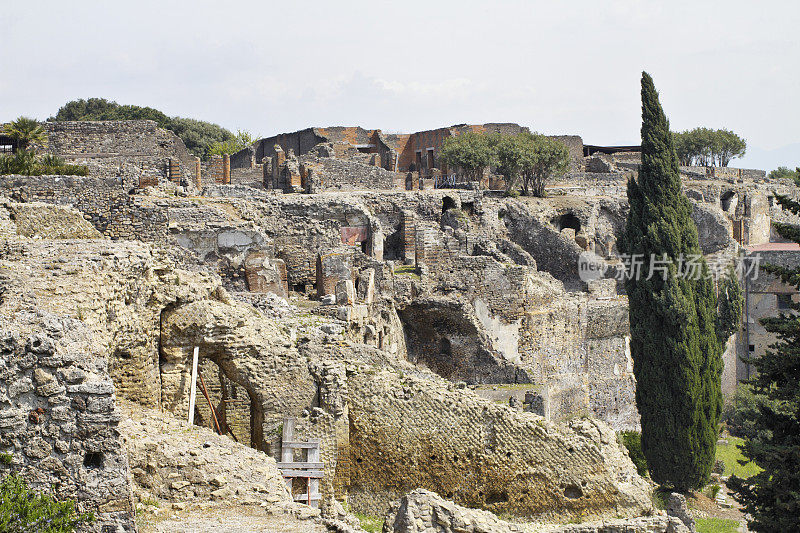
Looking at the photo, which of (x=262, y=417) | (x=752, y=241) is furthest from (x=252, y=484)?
(x=752, y=241)

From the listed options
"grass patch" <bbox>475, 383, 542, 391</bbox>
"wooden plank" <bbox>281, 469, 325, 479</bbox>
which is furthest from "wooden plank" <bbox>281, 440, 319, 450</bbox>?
"grass patch" <bbox>475, 383, 542, 391</bbox>

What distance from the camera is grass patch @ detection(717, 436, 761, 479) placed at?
28186 millimetres

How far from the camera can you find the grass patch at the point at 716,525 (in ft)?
75.4

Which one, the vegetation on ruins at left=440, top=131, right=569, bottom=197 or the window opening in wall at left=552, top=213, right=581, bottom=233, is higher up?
the vegetation on ruins at left=440, top=131, right=569, bottom=197

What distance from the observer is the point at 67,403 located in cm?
857

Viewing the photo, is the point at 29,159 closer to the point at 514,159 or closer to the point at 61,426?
the point at 61,426

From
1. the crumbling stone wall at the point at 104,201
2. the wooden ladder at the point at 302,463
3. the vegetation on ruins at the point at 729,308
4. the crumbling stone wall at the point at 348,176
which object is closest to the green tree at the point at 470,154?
the crumbling stone wall at the point at 348,176

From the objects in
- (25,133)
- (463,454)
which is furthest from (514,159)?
(463,454)

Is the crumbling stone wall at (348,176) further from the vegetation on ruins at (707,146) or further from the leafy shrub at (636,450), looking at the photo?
the vegetation on ruins at (707,146)

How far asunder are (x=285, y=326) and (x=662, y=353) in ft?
44.1

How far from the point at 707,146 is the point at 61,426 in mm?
67151

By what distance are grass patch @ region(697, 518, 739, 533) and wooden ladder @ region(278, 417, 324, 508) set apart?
1197cm

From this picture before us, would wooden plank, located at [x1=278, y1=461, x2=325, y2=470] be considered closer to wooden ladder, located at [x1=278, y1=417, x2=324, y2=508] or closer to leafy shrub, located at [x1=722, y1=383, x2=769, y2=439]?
wooden ladder, located at [x1=278, y1=417, x2=324, y2=508]

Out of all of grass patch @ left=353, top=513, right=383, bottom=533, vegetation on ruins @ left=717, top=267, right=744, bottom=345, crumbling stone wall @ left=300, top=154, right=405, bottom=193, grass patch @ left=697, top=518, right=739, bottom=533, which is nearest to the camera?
grass patch @ left=353, top=513, right=383, bottom=533
